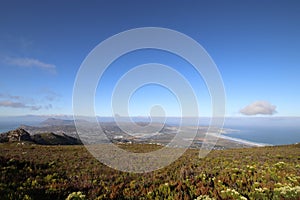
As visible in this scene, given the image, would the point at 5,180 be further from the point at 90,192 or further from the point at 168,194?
the point at 168,194

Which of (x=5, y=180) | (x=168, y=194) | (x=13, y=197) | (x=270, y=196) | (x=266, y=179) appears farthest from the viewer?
(x=266, y=179)

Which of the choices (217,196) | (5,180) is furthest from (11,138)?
(217,196)

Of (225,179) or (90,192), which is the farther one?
(225,179)

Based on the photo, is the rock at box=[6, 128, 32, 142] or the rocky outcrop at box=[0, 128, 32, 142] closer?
the rocky outcrop at box=[0, 128, 32, 142]

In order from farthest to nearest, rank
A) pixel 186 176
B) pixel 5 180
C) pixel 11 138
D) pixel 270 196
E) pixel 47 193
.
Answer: pixel 11 138, pixel 186 176, pixel 5 180, pixel 47 193, pixel 270 196

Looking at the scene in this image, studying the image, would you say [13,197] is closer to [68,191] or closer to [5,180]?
[68,191]

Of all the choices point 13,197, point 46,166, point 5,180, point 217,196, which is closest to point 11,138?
point 46,166

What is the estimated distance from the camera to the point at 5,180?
10.0 metres

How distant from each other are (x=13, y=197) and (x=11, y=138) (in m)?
63.6

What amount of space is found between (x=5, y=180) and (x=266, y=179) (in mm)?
14249

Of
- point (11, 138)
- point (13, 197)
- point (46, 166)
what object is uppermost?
point (13, 197)

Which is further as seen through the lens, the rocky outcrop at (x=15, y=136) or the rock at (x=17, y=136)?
the rock at (x=17, y=136)

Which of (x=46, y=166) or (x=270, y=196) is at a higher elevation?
(x=270, y=196)

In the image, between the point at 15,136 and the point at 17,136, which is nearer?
the point at 17,136
